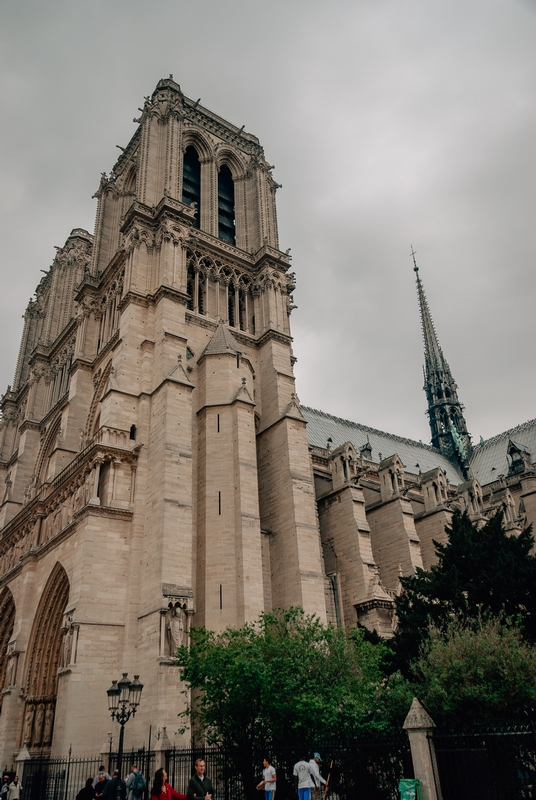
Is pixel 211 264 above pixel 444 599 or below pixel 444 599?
above

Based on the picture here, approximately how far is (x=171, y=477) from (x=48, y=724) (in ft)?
36.3

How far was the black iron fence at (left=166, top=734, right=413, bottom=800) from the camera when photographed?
13031 mm

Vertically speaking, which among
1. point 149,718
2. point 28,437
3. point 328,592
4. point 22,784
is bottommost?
point 22,784

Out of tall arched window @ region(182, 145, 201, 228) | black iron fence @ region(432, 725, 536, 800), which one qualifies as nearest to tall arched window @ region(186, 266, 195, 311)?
tall arched window @ region(182, 145, 201, 228)

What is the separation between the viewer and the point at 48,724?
24578mm

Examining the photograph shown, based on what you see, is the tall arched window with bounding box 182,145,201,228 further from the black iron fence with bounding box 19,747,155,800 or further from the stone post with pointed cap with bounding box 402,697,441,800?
the stone post with pointed cap with bounding box 402,697,441,800

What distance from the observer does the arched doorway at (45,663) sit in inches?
971

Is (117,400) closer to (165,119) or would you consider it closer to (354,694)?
(354,694)

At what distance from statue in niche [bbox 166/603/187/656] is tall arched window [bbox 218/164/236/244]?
24.1 m

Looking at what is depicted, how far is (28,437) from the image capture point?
129 ft

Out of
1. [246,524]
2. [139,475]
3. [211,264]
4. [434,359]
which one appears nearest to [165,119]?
[211,264]

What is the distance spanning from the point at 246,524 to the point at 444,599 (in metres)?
8.02

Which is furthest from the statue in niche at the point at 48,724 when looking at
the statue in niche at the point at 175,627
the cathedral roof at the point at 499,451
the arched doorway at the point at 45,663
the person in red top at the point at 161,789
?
the cathedral roof at the point at 499,451

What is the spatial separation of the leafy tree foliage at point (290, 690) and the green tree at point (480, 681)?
87 cm
